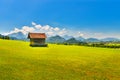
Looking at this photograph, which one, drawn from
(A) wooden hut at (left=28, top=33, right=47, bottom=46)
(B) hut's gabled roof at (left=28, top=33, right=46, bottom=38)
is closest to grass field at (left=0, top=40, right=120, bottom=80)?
(A) wooden hut at (left=28, top=33, right=47, bottom=46)

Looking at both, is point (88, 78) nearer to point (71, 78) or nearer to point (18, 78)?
point (71, 78)

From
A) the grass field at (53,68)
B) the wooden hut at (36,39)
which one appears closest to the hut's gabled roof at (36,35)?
the wooden hut at (36,39)

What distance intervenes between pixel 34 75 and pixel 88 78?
7.33m

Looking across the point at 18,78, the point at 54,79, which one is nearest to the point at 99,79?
the point at 54,79

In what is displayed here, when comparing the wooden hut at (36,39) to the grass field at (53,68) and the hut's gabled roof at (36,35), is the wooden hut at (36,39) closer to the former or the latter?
the hut's gabled roof at (36,35)

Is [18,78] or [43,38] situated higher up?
[43,38]

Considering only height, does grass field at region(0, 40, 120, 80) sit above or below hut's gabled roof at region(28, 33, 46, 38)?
below

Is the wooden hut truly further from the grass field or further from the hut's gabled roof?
the grass field

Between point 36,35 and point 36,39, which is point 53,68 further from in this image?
point 36,35

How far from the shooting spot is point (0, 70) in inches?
1085

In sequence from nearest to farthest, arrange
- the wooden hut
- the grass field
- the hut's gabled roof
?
the grass field → the wooden hut → the hut's gabled roof

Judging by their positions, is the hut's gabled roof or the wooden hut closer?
the wooden hut

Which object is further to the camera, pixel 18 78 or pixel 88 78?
→ pixel 88 78

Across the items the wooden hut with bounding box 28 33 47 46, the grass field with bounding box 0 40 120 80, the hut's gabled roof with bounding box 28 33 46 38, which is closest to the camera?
the grass field with bounding box 0 40 120 80
